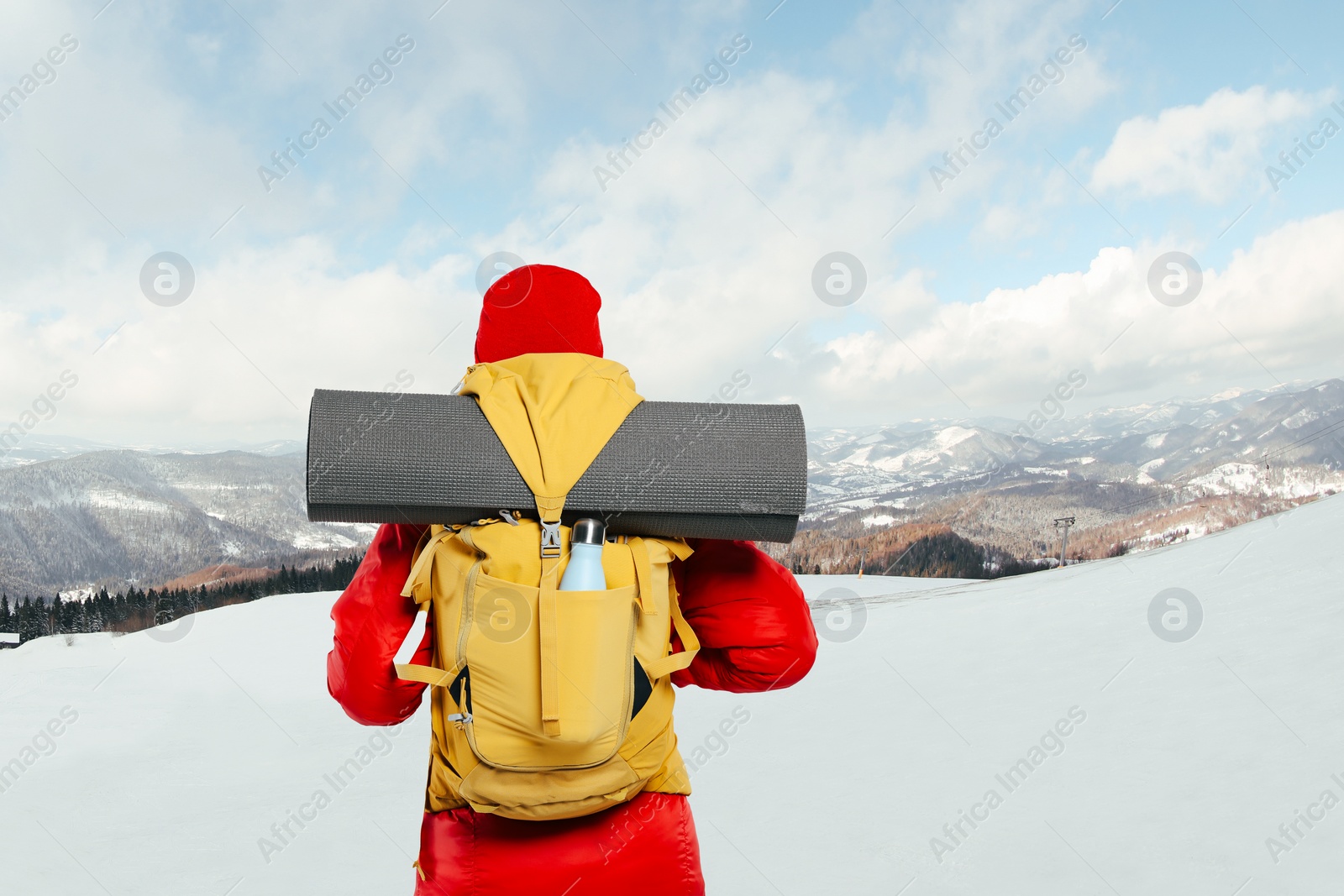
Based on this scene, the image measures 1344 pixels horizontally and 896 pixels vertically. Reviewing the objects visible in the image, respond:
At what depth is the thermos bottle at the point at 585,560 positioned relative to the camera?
1.31 metres

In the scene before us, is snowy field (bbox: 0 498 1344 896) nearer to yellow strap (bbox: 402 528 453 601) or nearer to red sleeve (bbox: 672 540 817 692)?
red sleeve (bbox: 672 540 817 692)

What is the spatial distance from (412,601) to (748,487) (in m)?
0.77

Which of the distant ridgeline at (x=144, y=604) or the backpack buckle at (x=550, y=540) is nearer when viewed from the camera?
the backpack buckle at (x=550, y=540)

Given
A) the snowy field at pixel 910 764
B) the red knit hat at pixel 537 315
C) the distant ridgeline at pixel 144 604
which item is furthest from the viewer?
the distant ridgeline at pixel 144 604

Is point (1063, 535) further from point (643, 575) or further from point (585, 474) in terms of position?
point (585, 474)

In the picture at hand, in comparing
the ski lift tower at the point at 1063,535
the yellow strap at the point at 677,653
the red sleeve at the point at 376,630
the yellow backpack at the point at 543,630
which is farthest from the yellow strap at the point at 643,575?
the ski lift tower at the point at 1063,535

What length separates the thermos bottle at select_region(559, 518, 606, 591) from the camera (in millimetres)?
1311

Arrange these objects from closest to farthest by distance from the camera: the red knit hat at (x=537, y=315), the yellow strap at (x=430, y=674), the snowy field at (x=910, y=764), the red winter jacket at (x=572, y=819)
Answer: the yellow strap at (x=430, y=674) → the red winter jacket at (x=572, y=819) → the red knit hat at (x=537, y=315) → the snowy field at (x=910, y=764)

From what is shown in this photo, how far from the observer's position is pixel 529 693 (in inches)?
50.5

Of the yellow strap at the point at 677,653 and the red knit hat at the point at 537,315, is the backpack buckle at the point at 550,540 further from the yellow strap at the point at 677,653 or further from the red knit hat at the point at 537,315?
the red knit hat at the point at 537,315

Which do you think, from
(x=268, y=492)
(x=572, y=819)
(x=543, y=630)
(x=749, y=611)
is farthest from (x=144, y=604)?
(x=543, y=630)

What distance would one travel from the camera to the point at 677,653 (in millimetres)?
1525

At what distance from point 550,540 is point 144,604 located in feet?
52.7

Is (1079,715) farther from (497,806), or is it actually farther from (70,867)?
(70,867)
